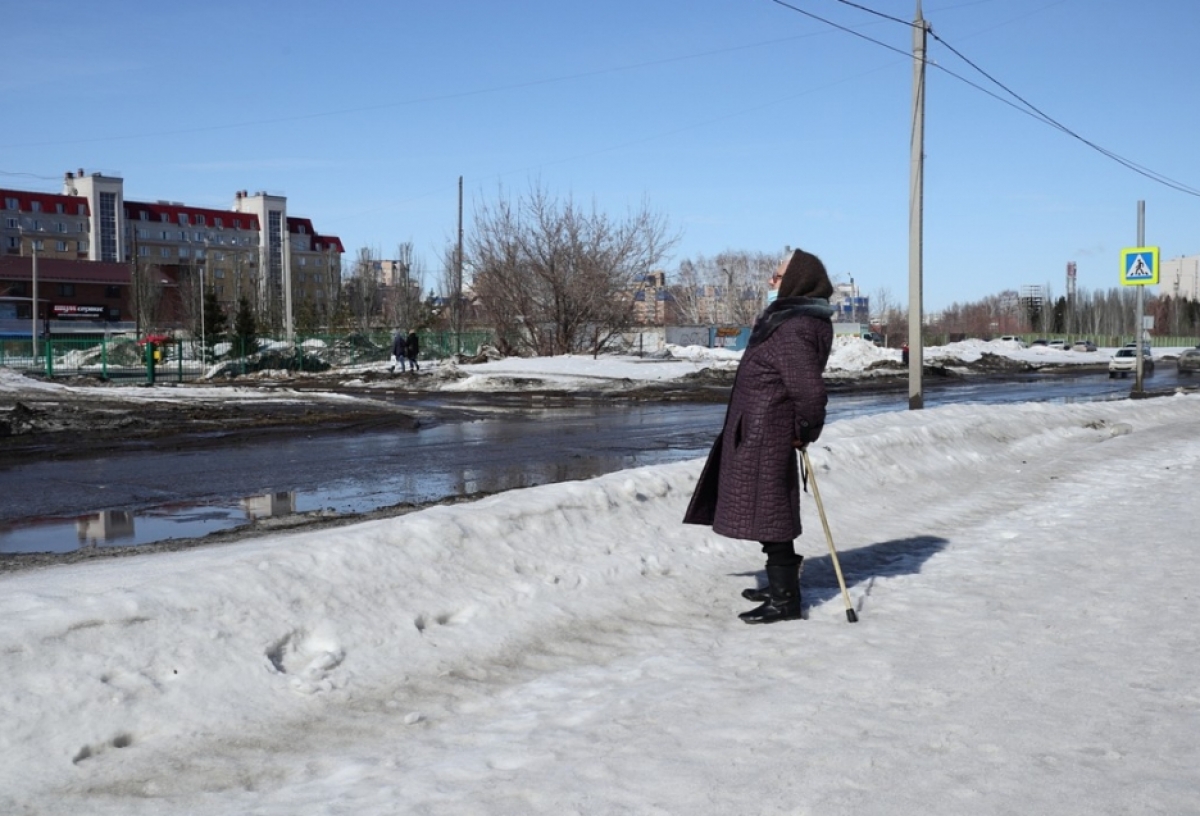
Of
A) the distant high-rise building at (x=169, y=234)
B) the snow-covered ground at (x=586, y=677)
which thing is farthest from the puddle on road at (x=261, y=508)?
the distant high-rise building at (x=169, y=234)

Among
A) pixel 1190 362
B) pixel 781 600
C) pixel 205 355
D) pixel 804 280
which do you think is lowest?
pixel 781 600

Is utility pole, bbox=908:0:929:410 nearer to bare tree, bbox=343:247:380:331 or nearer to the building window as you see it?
bare tree, bbox=343:247:380:331

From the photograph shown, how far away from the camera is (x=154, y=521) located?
30.3ft

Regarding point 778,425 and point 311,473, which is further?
point 311,473

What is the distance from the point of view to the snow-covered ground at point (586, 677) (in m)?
3.58

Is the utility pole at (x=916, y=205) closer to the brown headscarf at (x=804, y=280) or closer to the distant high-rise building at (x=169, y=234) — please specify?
the brown headscarf at (x=804, y=280)

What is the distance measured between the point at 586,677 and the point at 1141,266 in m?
24.4

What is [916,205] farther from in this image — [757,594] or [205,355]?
[205,355]

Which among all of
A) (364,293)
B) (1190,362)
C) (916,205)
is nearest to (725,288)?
(364,293)

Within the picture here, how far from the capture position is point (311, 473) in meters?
12.5

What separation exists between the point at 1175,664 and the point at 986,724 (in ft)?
4.40

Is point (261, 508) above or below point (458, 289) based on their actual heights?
below

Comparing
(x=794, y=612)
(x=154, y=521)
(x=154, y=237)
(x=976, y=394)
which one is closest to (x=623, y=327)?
(x=976, y=394)

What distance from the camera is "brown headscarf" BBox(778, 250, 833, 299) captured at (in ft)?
19.1
